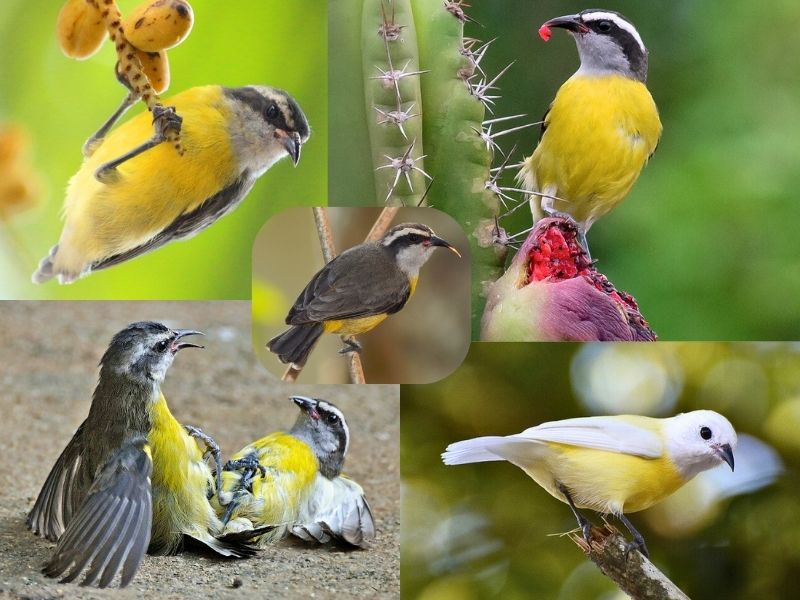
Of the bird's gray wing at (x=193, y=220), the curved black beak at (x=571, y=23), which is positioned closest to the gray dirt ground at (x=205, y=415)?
the bird's gray wing at (x=193, y=220)

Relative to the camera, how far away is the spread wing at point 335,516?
83.6 inches

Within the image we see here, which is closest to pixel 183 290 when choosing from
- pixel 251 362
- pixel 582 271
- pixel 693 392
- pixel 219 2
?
pixel 251 362

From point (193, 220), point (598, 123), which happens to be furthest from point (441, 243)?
point (193, 220)

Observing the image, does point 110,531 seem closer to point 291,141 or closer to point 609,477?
point 291,141

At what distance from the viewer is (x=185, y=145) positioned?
83.4 inches

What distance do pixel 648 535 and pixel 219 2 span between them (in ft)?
4.92

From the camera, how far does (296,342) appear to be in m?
2.16

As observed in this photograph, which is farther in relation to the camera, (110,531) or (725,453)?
(725,453)

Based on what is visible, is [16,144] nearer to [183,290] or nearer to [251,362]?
[183,290]

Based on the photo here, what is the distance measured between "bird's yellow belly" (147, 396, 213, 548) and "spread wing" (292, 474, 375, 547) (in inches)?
8.6

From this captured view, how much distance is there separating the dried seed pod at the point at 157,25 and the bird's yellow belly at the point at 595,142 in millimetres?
821

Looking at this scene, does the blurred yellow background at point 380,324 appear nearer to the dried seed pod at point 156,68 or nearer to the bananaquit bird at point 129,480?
the bananaquit bird at point 129,480

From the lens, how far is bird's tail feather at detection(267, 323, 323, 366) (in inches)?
84.5

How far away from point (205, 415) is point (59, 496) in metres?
0.37
